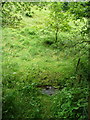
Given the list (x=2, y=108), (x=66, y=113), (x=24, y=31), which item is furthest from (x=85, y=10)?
(x=24, y=31)

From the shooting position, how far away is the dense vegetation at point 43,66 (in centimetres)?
443

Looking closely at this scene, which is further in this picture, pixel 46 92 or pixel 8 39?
pixel 8 39

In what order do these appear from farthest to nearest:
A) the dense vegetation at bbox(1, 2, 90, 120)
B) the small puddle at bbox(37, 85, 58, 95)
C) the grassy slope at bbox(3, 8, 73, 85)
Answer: the grassy slope at bbox(3, 8, 73, 85) < the small puddle at bbox(37, 85, 58, 95) < the dense vegetation at bbox(1, 2, 90, 120)

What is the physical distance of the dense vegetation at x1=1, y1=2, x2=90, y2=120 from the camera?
4430 millimetres

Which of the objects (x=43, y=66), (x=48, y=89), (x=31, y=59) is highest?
(x=31, y=59)

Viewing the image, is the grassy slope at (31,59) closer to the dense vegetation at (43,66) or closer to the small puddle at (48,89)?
the dense vegetation at (43,66)

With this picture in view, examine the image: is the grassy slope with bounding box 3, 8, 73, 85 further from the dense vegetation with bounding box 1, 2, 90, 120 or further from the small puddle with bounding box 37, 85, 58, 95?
the small puddle with bounding box 37, 85, 58, 95

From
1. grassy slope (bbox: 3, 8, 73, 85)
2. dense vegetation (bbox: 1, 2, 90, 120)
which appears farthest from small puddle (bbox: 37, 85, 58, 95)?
grassy slope (bbox: 3, 8, 73, 85)

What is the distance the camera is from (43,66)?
873cm

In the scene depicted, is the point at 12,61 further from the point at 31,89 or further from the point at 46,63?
the point at 31,89

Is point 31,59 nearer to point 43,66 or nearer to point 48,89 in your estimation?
point 43,66

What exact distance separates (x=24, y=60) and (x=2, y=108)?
511cm

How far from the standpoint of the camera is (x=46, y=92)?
6340 mm

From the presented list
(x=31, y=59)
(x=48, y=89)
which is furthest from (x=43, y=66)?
(x=48, y=89)
